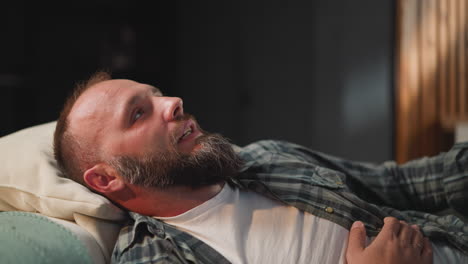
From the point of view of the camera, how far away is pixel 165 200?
117 centimetres

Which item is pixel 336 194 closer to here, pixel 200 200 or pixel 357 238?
pixel 357 238

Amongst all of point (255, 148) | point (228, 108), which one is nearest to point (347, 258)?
point (255, 148)

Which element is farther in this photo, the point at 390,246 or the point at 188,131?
the point at 188,131

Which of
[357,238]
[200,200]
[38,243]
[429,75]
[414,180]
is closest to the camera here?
[38,243]

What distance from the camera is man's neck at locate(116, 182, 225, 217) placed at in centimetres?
117

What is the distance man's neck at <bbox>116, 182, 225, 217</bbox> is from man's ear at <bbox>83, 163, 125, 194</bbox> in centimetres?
4

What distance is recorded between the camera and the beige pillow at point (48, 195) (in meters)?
1.11

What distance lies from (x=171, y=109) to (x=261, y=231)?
359mm

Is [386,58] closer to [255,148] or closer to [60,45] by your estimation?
[255,148]

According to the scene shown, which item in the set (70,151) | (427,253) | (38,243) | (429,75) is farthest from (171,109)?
(429,75)

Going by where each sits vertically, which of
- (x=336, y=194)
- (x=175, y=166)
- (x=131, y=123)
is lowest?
(x=336, y=194)

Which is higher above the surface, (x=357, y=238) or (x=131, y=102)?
(x=131, y=102)

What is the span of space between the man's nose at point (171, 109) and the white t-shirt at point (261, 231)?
0.73ft

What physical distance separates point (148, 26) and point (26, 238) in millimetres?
3310
